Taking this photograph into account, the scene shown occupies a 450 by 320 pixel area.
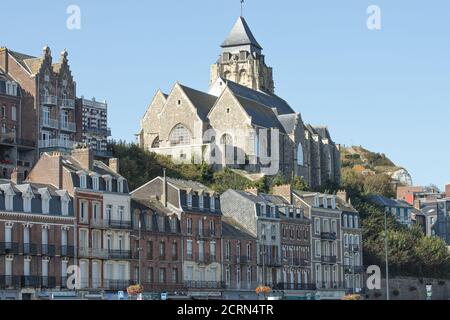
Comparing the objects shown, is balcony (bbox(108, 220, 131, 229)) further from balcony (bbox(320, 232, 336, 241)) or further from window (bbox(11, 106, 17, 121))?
balcony (bbox(320, 232, 336, 241))

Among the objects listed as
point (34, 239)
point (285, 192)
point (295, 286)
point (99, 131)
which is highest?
point (99, 131)

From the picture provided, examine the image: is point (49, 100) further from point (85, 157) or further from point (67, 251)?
point (67, 251)

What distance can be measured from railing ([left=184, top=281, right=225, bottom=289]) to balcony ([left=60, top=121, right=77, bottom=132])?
19065mm

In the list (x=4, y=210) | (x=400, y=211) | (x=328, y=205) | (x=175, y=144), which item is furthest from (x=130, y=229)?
(x=400, y=211)

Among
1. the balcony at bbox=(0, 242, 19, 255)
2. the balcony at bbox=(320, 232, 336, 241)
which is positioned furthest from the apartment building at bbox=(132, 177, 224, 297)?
the balcony at bbox=(320, 232, 336, 241)

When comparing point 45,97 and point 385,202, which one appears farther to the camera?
point 385,202

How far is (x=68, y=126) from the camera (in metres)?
86.1

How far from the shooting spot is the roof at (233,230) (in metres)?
80.8

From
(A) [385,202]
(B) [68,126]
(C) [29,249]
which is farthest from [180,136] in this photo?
(C) [29,249]

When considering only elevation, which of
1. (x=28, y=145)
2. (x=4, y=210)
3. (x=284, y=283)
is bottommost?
(x=284, y=283)

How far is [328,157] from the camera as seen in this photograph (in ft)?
442

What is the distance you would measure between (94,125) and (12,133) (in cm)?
1367
